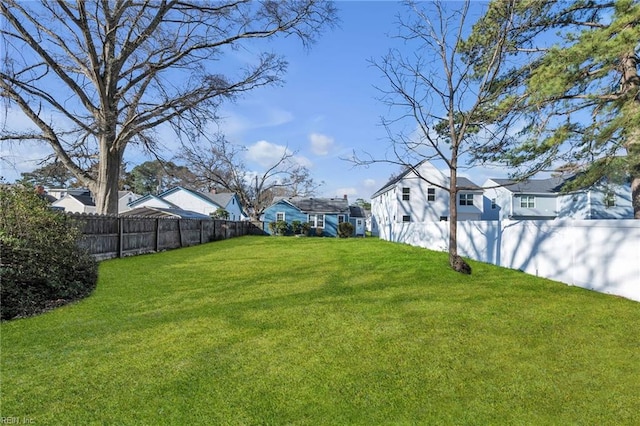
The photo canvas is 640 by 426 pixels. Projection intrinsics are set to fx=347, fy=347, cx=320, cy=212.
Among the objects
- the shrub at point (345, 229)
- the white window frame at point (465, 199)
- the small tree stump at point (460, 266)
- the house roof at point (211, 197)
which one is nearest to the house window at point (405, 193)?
the white window frame at point (465, 199)

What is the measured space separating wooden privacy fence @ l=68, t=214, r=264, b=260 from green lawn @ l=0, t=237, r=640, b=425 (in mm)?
5365

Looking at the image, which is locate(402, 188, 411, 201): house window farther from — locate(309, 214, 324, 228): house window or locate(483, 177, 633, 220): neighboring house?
locate(309, 214, 324, 228): house window

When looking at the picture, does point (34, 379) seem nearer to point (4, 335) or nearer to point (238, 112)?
point (4, 335)

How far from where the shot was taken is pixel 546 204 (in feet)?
97.5

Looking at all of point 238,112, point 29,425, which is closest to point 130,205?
point 238,112

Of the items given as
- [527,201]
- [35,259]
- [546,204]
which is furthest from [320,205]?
[35,259]

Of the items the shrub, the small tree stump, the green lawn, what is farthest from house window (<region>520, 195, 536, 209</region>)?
the green lawn

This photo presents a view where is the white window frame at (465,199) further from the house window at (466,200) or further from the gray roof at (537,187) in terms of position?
the gray roof at (537,187)

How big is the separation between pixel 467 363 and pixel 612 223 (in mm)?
5076

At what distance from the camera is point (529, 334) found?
14.4ft

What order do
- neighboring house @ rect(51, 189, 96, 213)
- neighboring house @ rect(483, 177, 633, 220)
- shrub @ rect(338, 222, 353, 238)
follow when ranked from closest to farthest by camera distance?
neighboring house @ rect(483, 177, 633, 220) < shrub @ rect(338, 222, 353, 238) < neighboring house @ rect(51, 189, 96, 213)

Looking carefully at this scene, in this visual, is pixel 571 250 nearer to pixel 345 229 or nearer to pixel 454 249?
pixel 454 249

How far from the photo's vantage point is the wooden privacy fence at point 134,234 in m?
10.8

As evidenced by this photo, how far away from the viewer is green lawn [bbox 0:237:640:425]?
263 centimetres
